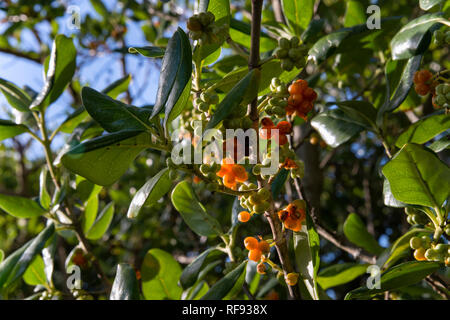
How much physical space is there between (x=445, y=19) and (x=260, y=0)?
0.50 metres

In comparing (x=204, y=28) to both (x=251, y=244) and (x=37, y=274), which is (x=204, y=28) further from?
(x=37, y=274)

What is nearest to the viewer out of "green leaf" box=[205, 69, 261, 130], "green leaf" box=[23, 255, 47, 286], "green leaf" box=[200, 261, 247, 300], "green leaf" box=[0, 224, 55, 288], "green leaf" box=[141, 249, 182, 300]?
"green leaf" box=[205, 69, 261, 130]

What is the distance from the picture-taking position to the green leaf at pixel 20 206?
1.41m

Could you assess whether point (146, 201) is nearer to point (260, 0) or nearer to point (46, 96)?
point (260, 0)

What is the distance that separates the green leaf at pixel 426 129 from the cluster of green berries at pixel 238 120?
0.51 m

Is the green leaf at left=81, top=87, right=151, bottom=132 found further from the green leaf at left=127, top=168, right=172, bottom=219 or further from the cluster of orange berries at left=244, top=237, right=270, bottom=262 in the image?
the cluster of orange berries at left=244, top=237, right=270, bottom=262

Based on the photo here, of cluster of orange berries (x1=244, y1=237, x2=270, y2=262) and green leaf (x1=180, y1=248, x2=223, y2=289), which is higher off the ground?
cluster of orange berries (x1=244, y1=237, x2=270, y2=262)

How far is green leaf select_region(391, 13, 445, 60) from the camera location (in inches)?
39.8

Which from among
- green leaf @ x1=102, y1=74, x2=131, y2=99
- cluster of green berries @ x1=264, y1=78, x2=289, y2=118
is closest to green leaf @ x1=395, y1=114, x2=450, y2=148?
cluster of green berries @ x1=264, y1=78, x2=289, y2=118

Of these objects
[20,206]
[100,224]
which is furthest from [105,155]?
[100,224]

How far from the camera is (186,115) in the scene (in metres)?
1.52

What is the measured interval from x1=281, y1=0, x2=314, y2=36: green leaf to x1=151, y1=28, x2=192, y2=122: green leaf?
0.60m

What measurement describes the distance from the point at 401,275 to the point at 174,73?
63 cm
